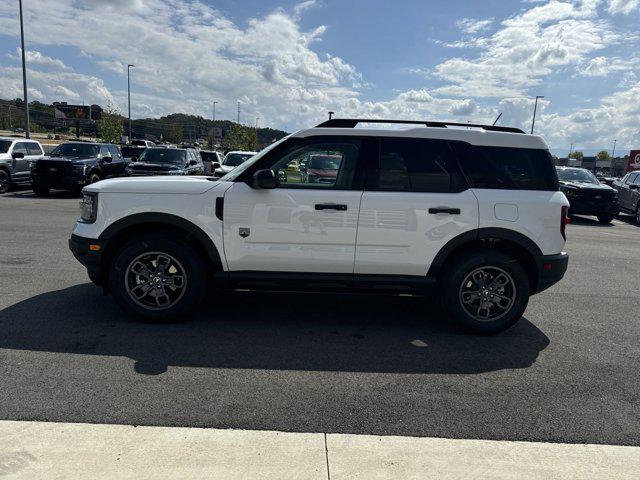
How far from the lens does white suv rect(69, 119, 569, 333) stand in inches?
175

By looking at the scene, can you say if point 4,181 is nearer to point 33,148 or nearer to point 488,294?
point 33,148

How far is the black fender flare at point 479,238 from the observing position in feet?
14.8

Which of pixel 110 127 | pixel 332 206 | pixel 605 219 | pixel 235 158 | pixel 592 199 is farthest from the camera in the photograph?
pixel 110 127

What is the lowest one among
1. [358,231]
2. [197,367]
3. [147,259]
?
[197,367]

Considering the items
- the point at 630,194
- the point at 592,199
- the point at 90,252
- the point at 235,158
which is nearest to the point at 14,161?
the point at 235,158

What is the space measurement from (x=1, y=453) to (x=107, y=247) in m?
2.27

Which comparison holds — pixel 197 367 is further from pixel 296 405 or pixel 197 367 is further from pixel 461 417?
pixel 461 417

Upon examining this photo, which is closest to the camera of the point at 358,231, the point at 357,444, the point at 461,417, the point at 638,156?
the point at 357,444

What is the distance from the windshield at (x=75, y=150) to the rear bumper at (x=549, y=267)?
1568cm

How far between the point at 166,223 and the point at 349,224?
1.73m

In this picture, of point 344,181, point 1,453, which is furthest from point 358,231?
point 1,453

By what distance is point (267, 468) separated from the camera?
2.57 meters

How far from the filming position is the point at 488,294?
4.67 m

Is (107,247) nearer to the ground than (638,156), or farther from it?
nearer to the ground
